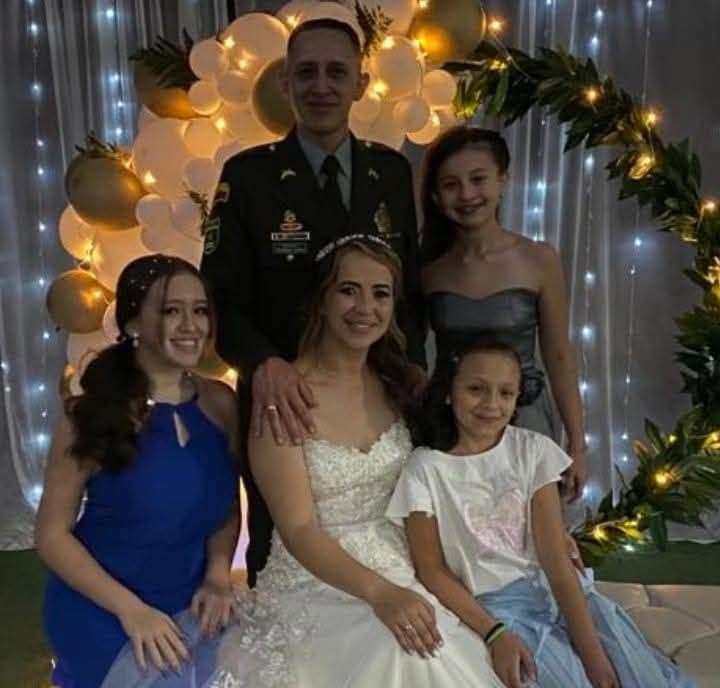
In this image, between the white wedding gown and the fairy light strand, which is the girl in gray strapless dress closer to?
the white wedding gown

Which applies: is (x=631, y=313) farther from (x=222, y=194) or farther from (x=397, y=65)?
(x=222, y=194)

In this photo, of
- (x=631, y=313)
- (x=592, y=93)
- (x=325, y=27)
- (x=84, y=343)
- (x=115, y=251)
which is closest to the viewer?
(x=325, y=27)

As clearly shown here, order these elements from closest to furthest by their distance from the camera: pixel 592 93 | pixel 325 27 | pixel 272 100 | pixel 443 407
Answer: pixel 443 407, pixel 325 27, pixel 272 100, pixel 592 93

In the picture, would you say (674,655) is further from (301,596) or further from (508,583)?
(301,596)

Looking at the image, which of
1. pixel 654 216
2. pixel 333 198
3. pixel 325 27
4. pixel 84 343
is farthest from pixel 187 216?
pixel 654 216

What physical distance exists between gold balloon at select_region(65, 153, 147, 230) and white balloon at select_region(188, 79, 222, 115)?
0.34 meters

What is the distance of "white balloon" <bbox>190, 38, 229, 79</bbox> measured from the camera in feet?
9.38

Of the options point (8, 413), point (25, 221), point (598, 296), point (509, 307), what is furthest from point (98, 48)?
point (509, 307)

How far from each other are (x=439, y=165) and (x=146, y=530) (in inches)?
41.7

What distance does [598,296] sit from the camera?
14.1 ft

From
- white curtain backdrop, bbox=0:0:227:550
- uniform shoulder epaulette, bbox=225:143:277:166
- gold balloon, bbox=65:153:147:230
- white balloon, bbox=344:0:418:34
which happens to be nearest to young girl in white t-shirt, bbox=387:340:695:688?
uniform shoulder epaulette, bbox=225:143:277:166

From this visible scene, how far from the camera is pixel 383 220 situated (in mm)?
2314

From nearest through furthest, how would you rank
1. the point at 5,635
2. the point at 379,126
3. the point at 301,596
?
1. the point at 301,596
2. the point at 379,126
3. the point at 5,635

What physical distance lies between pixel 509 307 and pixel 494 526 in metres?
0.63
